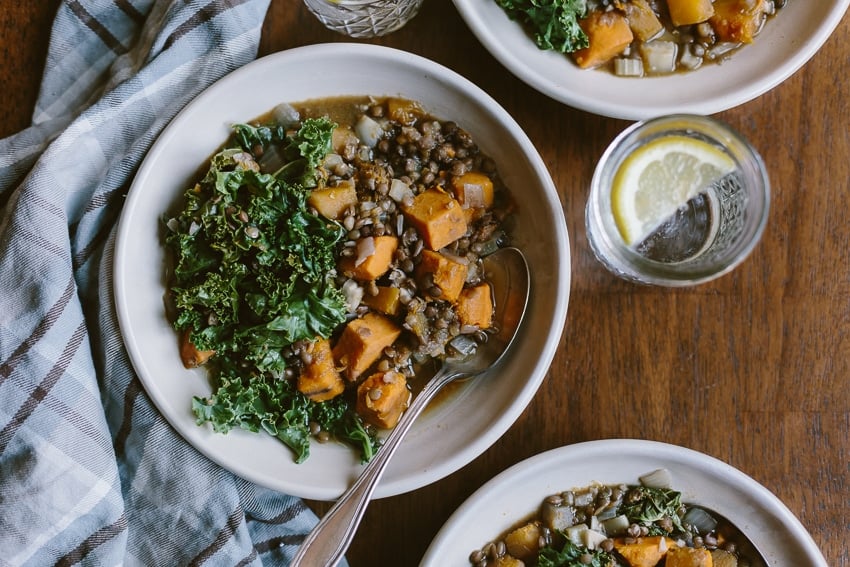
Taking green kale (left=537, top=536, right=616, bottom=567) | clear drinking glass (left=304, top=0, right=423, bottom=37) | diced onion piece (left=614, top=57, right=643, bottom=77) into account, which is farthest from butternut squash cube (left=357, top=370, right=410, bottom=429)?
diced onion piece (left=614, top=57, right=643, bottom=77)

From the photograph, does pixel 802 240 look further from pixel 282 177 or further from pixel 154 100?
pixel 154 100

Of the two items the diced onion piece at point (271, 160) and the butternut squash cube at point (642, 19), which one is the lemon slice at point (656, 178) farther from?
the diced onion piece at point (271, 160)

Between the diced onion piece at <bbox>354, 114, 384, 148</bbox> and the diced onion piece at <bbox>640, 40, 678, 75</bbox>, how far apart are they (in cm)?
90

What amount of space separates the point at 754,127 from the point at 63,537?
8.53 ft

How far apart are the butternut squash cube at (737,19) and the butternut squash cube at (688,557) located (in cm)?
166

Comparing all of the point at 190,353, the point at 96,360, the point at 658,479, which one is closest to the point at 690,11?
the point at 658,479

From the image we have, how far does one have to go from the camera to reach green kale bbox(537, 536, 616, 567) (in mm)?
2469

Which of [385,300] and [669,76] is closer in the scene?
[385,300]

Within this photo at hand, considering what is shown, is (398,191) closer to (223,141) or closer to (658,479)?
(223,141)

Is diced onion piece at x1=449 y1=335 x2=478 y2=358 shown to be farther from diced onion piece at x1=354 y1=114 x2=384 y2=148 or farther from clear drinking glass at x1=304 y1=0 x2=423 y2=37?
clear drinking glass at x1=304 y1=0 x2=423 y2=37

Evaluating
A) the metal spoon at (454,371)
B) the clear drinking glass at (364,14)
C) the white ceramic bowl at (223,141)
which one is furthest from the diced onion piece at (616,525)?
the clear drinking glass at (364,14)

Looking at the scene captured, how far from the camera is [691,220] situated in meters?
2.49

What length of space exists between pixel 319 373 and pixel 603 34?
4.58 feet

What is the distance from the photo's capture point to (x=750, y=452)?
2650mm
